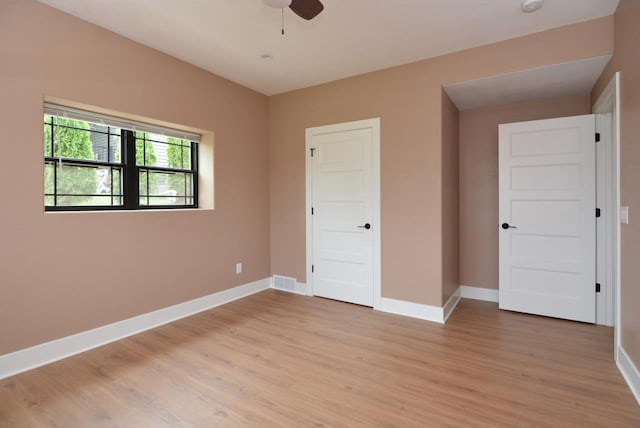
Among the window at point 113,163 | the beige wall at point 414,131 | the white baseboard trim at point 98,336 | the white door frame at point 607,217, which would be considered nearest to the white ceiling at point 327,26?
the beige wall at point 414,131

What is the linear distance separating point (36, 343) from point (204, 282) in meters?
1.54

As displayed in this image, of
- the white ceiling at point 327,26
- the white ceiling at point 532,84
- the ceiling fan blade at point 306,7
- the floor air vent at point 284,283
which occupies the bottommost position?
the floor air vent at point 284,283

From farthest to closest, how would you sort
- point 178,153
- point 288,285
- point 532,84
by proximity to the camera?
1. point 288,285
2. point 178,153
3. point 532,84

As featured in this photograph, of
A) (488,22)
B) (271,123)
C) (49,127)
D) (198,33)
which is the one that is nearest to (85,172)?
(49,127)

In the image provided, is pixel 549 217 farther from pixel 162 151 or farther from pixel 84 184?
pixel 84 184

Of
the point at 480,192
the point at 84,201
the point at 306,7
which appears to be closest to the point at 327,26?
the point at 306,7

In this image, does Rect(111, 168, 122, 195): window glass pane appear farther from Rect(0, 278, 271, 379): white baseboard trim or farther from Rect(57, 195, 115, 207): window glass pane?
Rect(0, 278, 271, 379): white baseboard trim

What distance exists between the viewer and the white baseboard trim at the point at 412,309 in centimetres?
329

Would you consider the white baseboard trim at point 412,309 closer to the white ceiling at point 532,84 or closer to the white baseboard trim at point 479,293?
the white baseboard trim at point 479,293

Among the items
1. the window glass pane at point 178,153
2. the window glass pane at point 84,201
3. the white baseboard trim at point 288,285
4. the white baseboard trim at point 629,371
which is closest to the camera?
the white baseboard trim at point 629,371

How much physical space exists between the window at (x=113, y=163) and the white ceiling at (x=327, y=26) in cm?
86

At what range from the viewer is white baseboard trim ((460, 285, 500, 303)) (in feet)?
13.1

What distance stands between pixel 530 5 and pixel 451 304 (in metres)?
2.97

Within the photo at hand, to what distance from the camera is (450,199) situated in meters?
3.72
